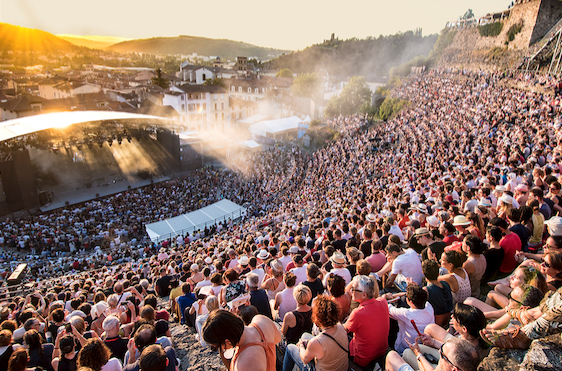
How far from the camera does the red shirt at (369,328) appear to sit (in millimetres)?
2857

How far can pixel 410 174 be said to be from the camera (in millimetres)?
12055

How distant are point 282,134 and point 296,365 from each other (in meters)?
32.9

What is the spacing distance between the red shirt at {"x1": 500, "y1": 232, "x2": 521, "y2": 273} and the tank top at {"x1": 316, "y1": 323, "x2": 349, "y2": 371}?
2.88 meters

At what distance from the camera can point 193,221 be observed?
16.1 metres

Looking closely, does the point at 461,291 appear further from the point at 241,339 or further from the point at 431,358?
the point at 241,339

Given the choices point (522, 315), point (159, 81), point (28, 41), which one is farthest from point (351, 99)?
point (28, 41)

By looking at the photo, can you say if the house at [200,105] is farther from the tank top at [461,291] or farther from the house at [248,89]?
the tank top at [461,291]

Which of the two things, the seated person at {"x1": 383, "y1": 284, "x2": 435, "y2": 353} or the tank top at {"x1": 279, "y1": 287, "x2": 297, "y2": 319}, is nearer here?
the seated person at {"x1": 383, "y1": 284, "x2": 435, "y2": 353}

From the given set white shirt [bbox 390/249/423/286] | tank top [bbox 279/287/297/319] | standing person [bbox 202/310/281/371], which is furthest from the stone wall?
standing person [bbox 202/310/281/371]

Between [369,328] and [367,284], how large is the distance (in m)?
0.43

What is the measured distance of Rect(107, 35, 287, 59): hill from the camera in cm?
18712

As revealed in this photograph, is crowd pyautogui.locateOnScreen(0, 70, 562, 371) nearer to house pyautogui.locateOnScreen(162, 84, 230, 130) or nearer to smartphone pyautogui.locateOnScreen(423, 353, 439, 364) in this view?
smartphone pyautogui.locateOnScreen(423, 353, 439, 364)

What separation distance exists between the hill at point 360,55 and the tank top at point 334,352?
9005 cm

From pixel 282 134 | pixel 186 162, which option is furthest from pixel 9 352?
pixel 282 134
